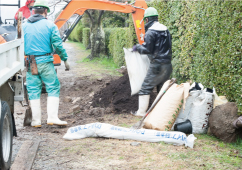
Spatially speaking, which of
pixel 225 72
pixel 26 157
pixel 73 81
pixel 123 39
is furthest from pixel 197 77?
pixel 123 39

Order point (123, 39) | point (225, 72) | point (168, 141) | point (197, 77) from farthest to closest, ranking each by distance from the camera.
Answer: point (123, 39)
point (197, 77)
point (225, 72)
point (168, 141)

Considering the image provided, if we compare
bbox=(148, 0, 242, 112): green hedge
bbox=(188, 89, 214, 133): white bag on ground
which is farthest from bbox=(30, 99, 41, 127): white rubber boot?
bbox=(148, 0, 242, 112): green hedge

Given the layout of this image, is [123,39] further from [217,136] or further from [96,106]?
[217,136]

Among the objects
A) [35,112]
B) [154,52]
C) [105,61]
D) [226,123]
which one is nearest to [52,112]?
[35,112]

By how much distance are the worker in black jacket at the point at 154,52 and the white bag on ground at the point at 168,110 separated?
1103 mm

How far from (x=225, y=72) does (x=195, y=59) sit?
1.23 m

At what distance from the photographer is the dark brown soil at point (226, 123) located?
4.39 m

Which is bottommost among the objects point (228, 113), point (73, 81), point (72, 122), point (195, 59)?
point (73, 81)

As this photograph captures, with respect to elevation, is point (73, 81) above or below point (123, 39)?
below

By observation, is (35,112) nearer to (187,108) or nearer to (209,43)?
(187,108)

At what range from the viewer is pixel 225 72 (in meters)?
4.70

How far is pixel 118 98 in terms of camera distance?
6840 millimetres

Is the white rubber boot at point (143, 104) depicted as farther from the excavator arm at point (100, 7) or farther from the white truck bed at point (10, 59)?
the excavator arm at point (100, 7)

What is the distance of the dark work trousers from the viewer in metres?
5.94
